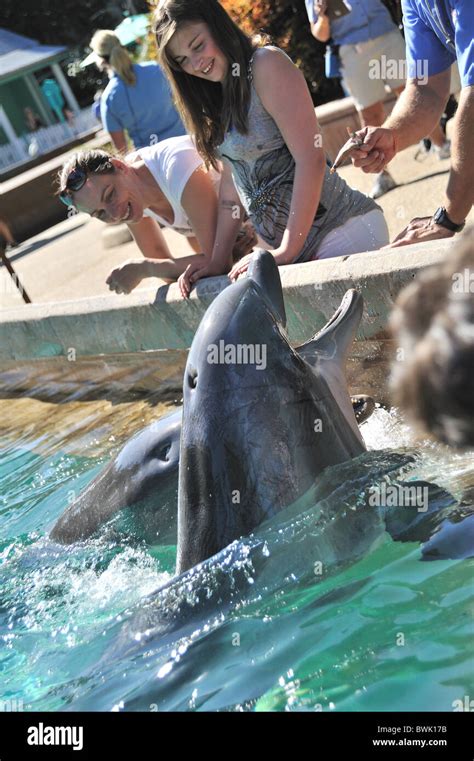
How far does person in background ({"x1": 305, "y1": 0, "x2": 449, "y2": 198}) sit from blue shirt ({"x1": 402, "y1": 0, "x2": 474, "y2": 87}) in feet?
13.2

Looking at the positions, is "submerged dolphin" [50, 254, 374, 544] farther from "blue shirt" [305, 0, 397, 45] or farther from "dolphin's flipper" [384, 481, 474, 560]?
"blue shirt" [305, 0, 397, 45]

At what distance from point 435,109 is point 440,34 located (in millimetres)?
416

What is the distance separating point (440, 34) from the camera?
4.33 metres

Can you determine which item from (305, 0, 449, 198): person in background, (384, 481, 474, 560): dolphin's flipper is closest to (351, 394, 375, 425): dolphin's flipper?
(384, 481, 474, 560): dolphin's flipper

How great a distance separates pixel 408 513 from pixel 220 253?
8.75 feet

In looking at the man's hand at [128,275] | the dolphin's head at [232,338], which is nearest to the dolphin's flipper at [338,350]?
the dolphin's head at [232,338]

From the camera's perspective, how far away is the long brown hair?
482cm

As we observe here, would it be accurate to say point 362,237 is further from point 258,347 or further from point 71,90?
point 71,90

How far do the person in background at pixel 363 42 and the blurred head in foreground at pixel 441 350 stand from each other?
7.05 m

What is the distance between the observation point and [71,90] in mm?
44562

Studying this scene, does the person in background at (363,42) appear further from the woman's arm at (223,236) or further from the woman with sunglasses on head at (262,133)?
the woman with sunglasses on head at (262,133)

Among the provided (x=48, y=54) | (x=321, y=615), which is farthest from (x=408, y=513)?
(x=48, y=54)

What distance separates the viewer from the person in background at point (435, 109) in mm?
4102

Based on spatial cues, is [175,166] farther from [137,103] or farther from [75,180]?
[137,103]
